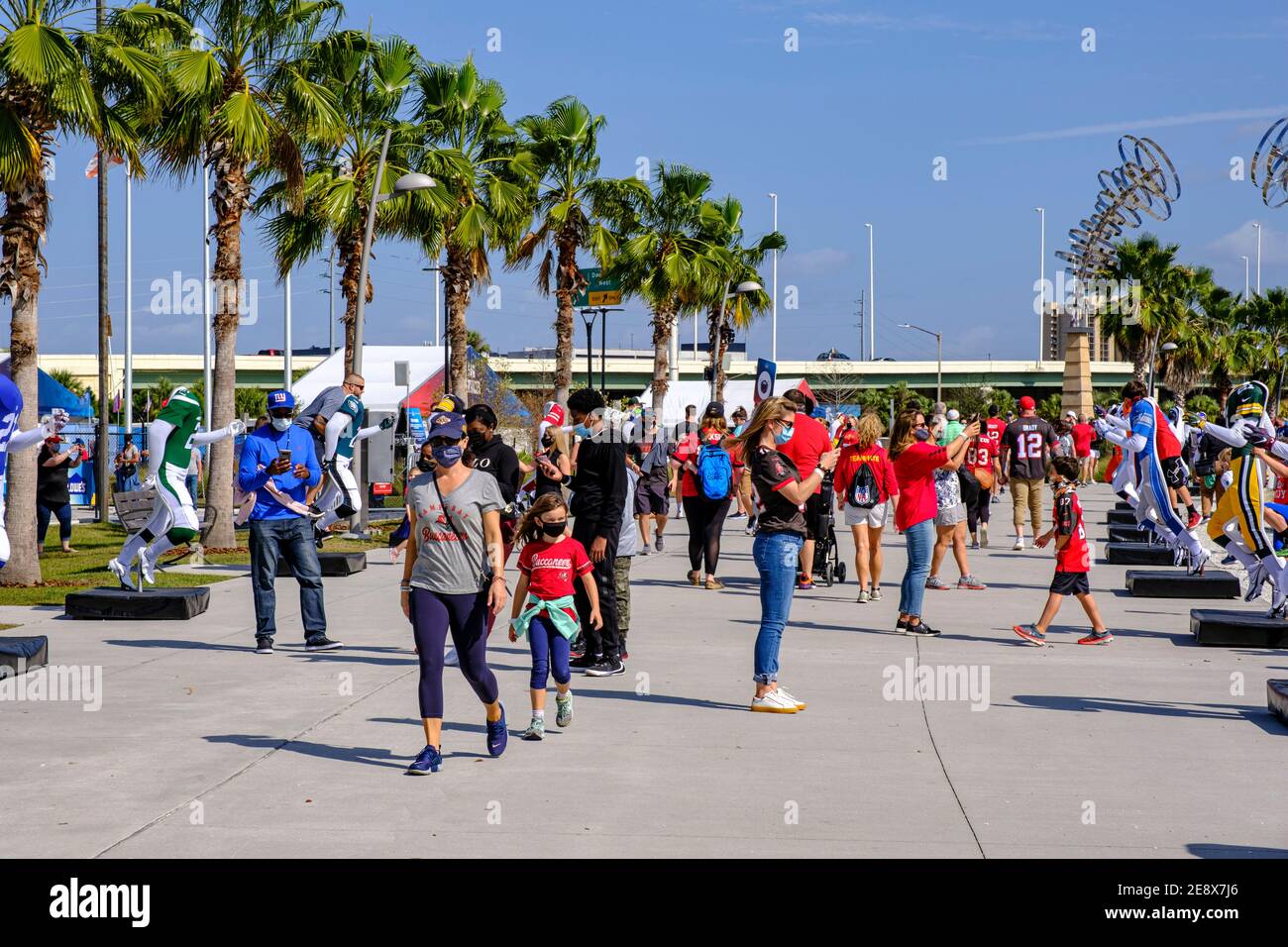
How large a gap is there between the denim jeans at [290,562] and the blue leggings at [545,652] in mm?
3476

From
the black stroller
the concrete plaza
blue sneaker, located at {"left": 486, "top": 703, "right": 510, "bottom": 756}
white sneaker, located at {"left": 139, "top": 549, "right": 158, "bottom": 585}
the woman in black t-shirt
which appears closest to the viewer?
the concrete plaza

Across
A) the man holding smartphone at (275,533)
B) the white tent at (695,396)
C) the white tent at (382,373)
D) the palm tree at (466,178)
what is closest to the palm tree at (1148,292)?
the white tent at (695,396)

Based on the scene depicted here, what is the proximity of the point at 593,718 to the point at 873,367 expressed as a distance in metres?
98.4

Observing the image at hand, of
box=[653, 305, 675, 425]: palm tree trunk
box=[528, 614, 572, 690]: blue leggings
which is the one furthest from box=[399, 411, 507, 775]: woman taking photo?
box=[653, 305, 675, 425]: palm tree trunk

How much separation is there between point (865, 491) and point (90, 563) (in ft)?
35.7

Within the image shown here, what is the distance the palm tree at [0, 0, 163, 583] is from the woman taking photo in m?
9.05

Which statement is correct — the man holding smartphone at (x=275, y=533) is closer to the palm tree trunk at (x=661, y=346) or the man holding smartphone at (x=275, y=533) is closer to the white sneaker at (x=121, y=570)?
the white sneaker at (x=121, y=570)

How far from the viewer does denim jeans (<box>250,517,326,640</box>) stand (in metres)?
10.5

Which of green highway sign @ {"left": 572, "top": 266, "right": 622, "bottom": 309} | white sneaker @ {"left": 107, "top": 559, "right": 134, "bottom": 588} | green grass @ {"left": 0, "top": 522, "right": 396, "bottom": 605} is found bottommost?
green grass @ {"left": 0, "top": 522, "right": 396, "bottom": 605}

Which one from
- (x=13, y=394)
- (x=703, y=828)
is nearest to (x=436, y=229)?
(x=13, y=394)

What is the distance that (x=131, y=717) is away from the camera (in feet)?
26.3

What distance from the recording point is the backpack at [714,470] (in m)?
13.2

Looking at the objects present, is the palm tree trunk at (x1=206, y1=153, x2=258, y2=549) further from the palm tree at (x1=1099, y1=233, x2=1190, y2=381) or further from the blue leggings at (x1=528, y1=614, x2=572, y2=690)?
the palm tree at (x1=1099, y1=233, x2=1190, y2=381)

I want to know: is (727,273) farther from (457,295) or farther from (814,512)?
(814,512)
